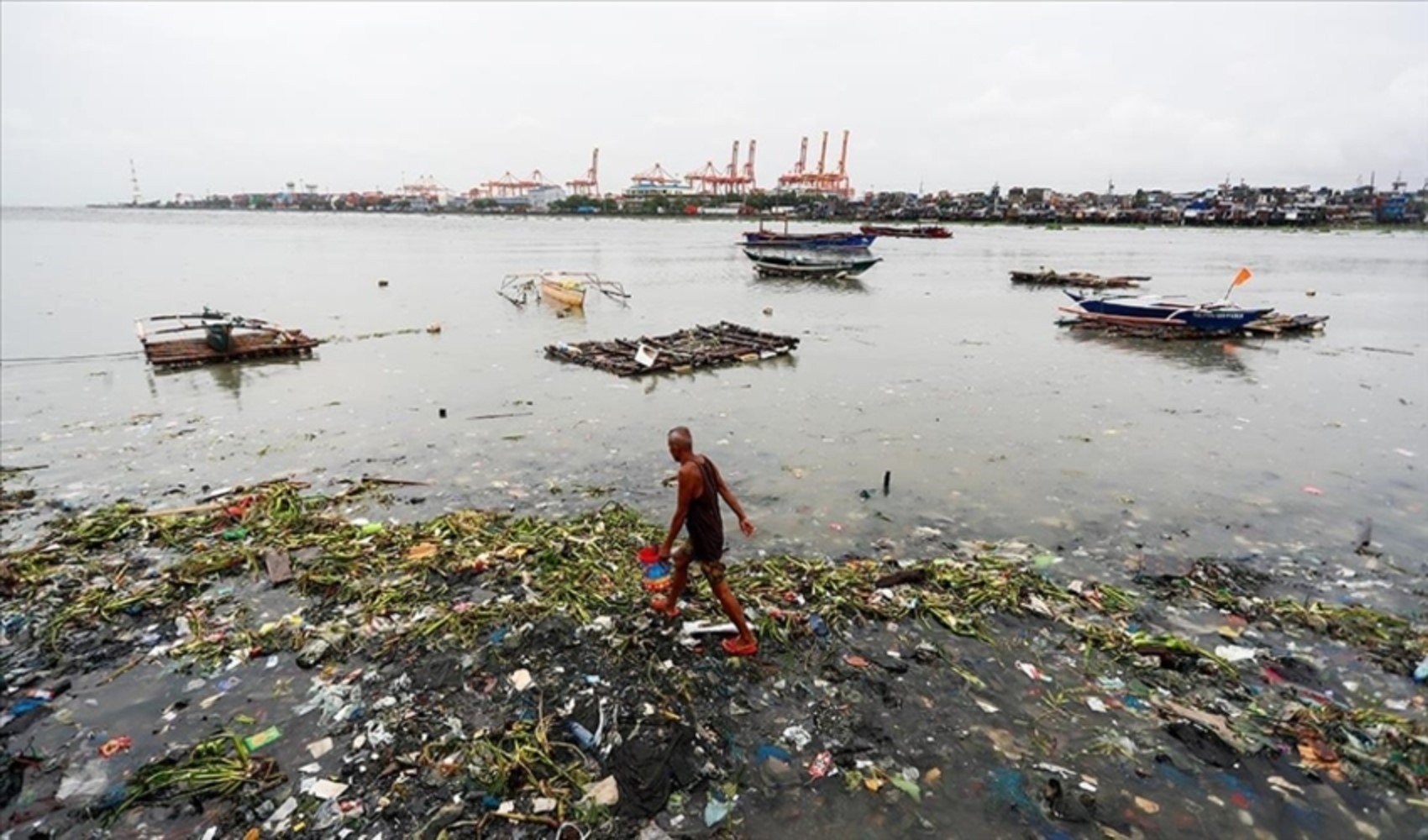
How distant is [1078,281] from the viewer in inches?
1336

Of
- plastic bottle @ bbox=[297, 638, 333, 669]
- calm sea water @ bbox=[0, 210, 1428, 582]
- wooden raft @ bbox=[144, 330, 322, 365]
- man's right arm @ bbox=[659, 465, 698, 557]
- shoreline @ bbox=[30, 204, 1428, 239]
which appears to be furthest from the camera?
shoreline @ bbox=[30, 204, 1428, 239]

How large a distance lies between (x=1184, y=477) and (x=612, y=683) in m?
8.00

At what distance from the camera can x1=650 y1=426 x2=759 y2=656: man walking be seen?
4734mm

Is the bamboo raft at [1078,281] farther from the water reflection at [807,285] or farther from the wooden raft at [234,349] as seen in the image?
the wooden raft at [234,349]

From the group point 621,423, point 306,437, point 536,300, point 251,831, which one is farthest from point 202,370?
point 251,831

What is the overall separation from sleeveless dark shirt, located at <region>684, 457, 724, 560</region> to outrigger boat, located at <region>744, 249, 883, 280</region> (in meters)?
32.5

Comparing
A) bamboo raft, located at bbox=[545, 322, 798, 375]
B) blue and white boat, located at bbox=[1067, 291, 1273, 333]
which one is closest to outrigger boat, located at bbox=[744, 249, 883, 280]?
blue and white boat, located at bbox=[1067, 291, 1273, 333]

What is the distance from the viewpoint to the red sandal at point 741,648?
16.8 ft

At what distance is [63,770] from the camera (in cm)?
414

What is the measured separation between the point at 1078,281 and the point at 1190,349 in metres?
17.1

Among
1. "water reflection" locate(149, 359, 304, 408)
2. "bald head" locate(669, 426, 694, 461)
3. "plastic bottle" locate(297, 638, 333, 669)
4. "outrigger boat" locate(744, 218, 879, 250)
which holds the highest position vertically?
"outrigger boat" locate(744, 218, 879, 250)

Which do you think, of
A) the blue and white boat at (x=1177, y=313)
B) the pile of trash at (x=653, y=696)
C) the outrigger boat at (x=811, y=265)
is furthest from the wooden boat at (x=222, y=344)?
the outrigger boat at (x=811, y=265)

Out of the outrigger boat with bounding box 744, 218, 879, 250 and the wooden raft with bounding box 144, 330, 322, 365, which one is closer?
the wooden raft with bounding box 144, 330, 322, 365

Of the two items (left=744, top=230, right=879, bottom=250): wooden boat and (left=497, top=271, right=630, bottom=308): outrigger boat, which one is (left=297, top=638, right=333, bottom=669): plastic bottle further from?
(left=744, top=230, right=879, bottom=250): wooden boat
